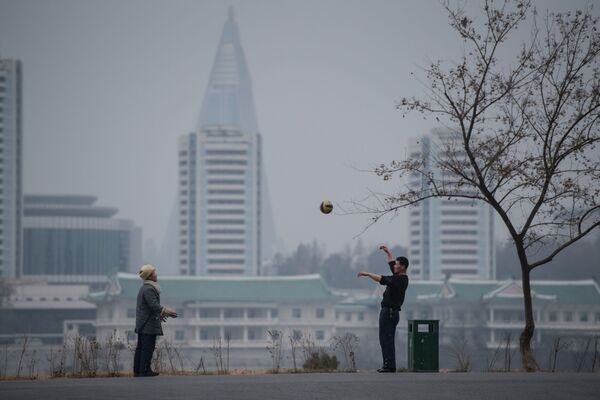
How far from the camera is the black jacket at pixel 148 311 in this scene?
15.5 meters

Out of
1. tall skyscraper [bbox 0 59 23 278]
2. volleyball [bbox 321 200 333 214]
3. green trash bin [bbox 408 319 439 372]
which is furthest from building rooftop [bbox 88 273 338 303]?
green trash bin [bbox 408 319 439 372]

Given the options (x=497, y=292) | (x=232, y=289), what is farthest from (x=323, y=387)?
(x=232, y=289)

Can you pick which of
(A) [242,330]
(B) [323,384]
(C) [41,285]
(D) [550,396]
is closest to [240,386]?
(B) [323,384]

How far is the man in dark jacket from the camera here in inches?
610

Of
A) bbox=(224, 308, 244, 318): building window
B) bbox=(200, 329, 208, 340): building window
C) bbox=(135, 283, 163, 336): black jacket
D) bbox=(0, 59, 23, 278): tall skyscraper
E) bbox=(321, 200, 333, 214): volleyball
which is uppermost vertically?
bbox=(0, 59, 23, 278): tall skyscraper

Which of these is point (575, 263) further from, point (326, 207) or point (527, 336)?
point (326, 207)

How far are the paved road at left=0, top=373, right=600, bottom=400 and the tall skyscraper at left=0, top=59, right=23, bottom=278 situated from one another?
178173 mm

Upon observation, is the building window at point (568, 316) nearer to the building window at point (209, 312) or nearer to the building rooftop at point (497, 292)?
the building rooftop at point (497, 292)

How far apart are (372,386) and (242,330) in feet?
330

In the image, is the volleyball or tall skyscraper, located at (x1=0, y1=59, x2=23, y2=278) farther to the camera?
tall skyscraper, located at (x1=0, y1=59, x2=23, y2=278)

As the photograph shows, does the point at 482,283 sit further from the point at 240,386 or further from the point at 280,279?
the point at 240,386

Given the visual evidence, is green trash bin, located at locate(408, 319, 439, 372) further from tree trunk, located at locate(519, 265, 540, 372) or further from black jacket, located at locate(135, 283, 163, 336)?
black jacket, located at locate(135, 283, 163, 336)

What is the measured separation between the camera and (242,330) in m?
114

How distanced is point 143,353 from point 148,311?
627 mm
